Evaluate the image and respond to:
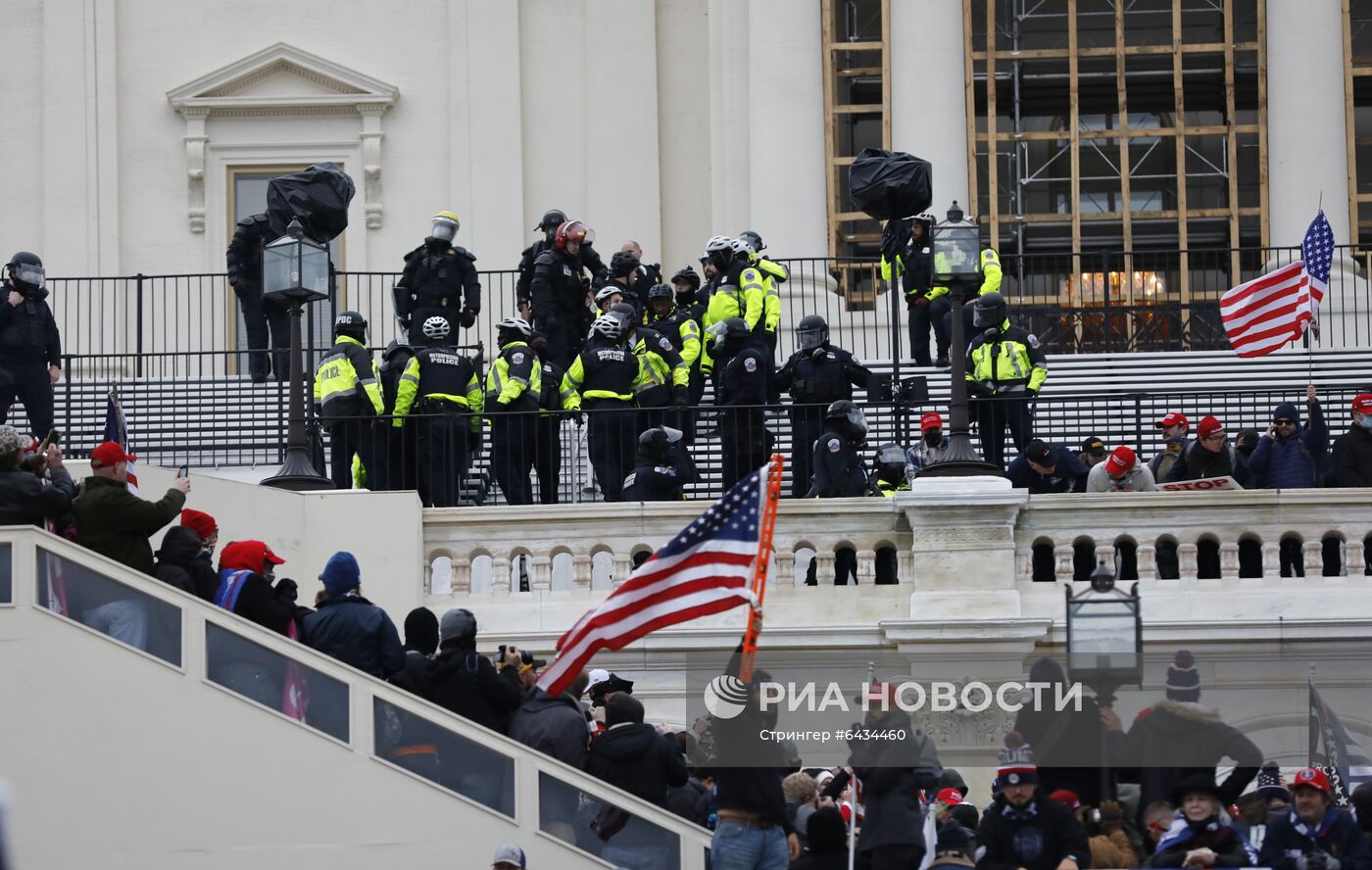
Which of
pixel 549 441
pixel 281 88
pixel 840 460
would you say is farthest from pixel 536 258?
pixel 281 88

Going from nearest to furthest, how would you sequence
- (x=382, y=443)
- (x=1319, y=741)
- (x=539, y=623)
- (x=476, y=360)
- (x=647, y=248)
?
(x=1319, y=741) → (x=539, y=623) → (x=382, y=443) → (x=476, y=360) → (x=647, y=248)

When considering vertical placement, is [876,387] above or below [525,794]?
above

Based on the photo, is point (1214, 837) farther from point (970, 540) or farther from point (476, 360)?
point (476, 360)

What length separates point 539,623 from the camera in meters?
22.4

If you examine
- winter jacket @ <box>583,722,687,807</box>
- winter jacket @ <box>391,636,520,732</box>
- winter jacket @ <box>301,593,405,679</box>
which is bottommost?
winter jacket @ <box>583,722,687,807</box>

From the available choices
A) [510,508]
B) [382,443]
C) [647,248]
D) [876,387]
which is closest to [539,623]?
[510,508]

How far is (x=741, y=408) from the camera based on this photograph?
24.1 m

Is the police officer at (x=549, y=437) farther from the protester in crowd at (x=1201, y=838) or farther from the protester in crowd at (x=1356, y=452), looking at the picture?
the protester in crowd at (x=1201, y=838)

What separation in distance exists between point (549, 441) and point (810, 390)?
203 cm

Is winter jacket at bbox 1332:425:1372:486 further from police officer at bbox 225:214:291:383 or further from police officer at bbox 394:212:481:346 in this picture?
police officer at bbox 225:214:291:383

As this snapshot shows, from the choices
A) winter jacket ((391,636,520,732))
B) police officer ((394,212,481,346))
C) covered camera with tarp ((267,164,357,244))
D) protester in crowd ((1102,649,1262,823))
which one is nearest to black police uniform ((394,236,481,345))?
police officer ((394,212,481,346))

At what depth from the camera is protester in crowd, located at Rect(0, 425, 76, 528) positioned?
60.2 ft

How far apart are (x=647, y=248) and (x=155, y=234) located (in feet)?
19.4

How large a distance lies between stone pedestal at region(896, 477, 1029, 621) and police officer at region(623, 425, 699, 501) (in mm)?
1764
